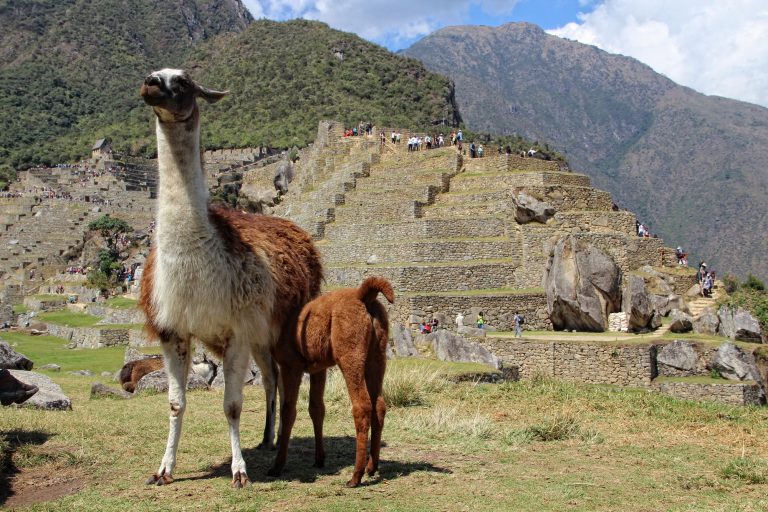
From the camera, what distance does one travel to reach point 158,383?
1120 cm

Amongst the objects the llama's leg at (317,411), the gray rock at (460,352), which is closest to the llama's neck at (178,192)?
the llama's leg at (317,411)

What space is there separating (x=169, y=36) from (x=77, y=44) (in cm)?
2124

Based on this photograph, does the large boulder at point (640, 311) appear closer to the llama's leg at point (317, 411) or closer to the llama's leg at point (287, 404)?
the llama's leg at point (317, 411)

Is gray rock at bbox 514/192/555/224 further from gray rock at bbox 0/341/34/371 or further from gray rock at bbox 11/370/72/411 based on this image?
gray rock at bbox 11/370/72/411

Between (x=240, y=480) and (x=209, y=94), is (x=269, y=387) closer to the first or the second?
(x=240, y=480)

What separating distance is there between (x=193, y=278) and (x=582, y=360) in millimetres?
14580

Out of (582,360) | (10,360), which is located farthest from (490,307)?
(10,360)

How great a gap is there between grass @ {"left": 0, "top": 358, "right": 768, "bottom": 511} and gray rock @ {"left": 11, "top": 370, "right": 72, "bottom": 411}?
1.03ft

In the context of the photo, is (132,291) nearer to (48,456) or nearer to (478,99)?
(48,456)

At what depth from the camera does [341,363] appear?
18.6ft

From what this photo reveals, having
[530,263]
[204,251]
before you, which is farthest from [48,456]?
[530,263]

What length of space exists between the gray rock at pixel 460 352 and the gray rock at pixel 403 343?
23.2 inches

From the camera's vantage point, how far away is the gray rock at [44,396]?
879 centimetres

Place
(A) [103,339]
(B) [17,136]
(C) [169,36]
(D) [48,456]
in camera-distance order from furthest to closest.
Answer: (C) [169,36], (B) [17,136], (A) [103,339], (D) [48,456]
